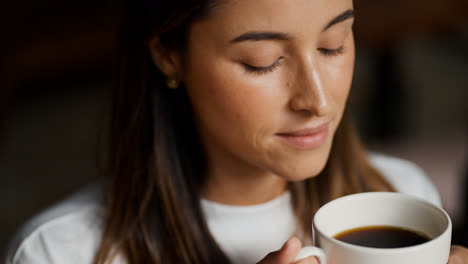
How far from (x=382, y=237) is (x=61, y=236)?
0.61 meters

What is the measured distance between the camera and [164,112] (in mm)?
1091

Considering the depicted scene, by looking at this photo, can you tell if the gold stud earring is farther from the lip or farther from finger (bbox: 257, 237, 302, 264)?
finger (bbox: 257, 237, 302, 264)

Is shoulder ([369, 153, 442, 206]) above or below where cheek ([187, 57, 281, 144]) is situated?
below

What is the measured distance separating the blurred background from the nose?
76.0 inches

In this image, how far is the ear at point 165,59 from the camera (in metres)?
0.99

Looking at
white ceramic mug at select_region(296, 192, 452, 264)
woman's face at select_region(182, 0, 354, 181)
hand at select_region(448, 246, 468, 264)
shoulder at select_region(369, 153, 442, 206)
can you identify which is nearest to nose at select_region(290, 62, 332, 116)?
woman's face at select_region(182, 0, 354, 181)

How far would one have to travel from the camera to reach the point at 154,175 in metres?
1.08

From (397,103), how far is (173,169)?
95.2 inches

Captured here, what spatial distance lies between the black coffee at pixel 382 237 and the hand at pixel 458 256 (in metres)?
0.05

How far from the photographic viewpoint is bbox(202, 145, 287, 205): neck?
1.08 m

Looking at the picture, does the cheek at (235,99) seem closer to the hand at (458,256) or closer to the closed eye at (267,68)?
the closed eye at (267,68)

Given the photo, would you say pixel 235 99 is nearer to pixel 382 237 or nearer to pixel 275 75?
pixel 275 75

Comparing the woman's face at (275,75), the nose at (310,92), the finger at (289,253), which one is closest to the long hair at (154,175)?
the woman's face at (275,75)

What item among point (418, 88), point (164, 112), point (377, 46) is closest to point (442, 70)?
point (418, 88)
